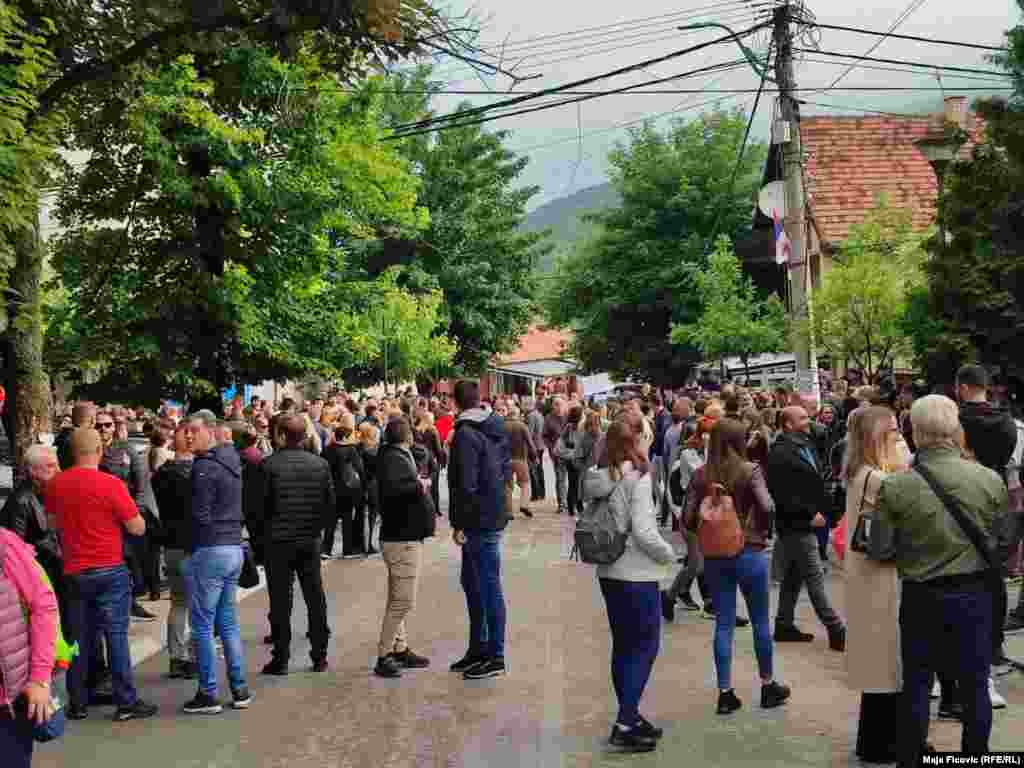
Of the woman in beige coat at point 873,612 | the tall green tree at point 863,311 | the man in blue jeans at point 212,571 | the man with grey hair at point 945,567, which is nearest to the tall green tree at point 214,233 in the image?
the tall green tree at point 863,311

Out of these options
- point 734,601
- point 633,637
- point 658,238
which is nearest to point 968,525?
point 633,637

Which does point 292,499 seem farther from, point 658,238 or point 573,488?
point 658,238

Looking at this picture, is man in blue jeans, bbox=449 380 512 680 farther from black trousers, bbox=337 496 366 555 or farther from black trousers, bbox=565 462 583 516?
black trousers, bbox=565 462 583 516

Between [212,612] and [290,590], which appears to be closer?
[212,612]

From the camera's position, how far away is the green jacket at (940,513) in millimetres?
6148

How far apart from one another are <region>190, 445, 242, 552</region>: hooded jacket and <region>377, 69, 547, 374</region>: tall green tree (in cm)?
5578

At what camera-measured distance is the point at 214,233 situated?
22.0 meters

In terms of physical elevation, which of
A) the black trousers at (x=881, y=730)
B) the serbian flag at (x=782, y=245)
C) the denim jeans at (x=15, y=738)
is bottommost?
the black trousers at (x=881, y=730)

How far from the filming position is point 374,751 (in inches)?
307

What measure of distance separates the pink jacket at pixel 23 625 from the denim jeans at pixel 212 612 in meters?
4.27

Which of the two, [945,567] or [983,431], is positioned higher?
[983,431]

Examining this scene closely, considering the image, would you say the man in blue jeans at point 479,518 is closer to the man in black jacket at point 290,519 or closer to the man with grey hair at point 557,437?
the man in black jacket at point 290,519

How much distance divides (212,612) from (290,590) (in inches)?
41.7

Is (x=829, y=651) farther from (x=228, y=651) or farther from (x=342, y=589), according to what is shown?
(x=342, y=589)
